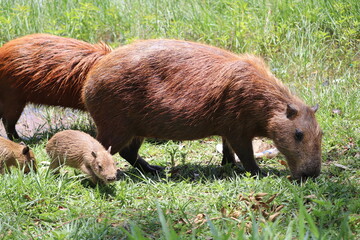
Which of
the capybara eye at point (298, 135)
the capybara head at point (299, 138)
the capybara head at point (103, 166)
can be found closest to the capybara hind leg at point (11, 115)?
the capybara head at point (103, 166)

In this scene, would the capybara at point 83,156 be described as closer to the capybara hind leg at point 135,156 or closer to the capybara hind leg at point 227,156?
the capybara hind leg at point 135,156

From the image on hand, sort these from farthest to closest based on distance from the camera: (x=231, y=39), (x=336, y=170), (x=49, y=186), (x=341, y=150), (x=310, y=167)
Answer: (x=231, y=39) < (x=341, y=150) < (x=336, y=170) < (x=310, y=167) < (x=49, y=186)

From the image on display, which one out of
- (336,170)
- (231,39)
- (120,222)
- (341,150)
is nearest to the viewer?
(120,222)

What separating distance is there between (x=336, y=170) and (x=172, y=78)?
1866mm

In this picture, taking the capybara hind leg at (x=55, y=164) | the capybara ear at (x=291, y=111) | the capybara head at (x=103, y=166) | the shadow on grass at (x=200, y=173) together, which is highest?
the capybara ear at (x=291, y=111)

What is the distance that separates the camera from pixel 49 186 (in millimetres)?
4801

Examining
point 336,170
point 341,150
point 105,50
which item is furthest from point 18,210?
point 341,150

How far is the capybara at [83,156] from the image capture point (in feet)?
16.4

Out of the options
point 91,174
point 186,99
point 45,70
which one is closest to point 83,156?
point 91,174

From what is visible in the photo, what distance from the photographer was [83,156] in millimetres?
5285

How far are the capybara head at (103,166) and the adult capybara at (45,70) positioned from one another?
4.91 feet

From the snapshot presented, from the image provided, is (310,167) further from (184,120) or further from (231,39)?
(231,39)

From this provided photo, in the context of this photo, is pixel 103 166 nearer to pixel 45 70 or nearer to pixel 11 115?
pixel 45 70

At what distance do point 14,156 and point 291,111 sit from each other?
8.98 feet
